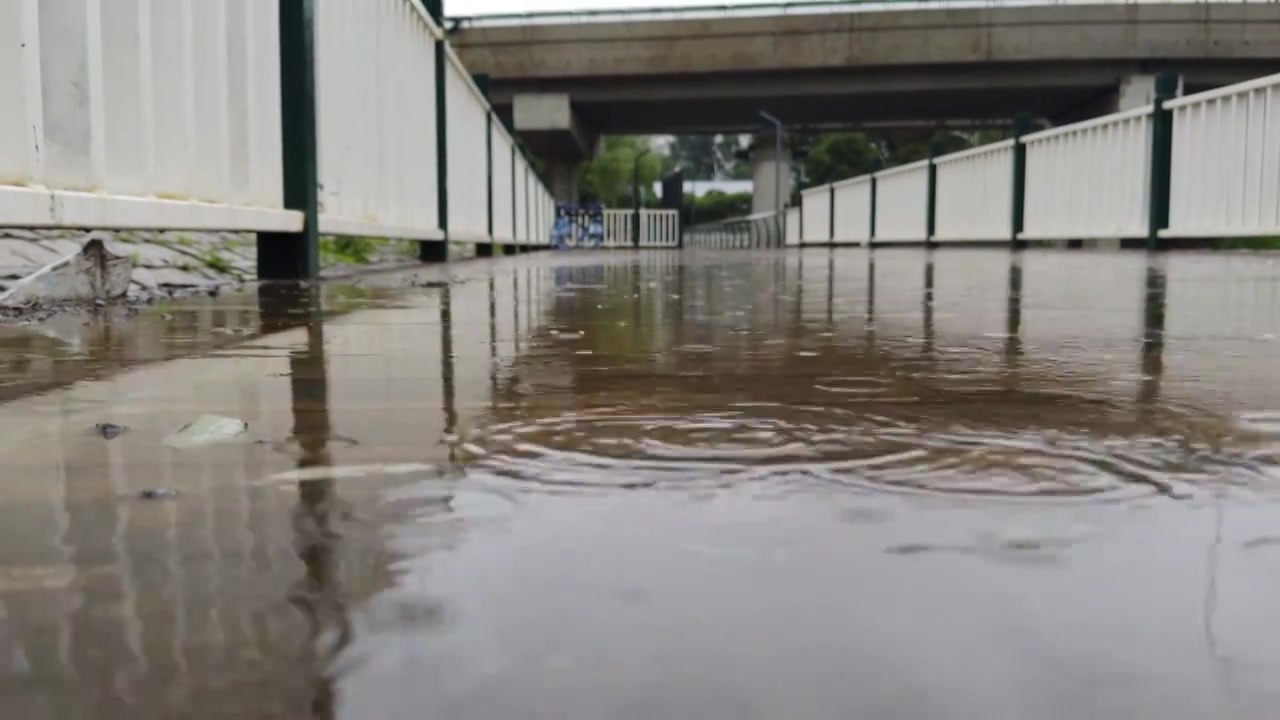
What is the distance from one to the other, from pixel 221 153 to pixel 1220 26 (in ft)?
86.8

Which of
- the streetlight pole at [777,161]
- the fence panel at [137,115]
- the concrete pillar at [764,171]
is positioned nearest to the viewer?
the fence panel at [137,115]

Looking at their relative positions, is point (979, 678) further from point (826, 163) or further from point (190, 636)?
point (826, 163)

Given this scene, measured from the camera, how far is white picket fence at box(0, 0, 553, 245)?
2.57 meters

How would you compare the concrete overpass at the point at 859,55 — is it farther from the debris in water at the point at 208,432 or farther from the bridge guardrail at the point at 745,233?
the debris in water at the point at 208,432

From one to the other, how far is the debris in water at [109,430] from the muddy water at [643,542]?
11mm

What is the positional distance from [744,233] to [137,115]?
32.7 meters

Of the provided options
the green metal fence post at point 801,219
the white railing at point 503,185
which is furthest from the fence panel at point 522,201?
the green metal fence post at point 801,219

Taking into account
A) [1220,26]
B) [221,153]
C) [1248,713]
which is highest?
[1220,26]

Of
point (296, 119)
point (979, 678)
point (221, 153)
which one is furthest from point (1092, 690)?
point (296, 119)

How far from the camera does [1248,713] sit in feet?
1.56

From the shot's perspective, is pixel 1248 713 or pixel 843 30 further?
pixel 843 30

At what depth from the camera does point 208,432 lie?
1.13 meters

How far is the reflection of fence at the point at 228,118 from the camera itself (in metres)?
2.63

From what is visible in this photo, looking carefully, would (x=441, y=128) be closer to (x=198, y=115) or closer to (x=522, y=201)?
(x=198, y=115)
